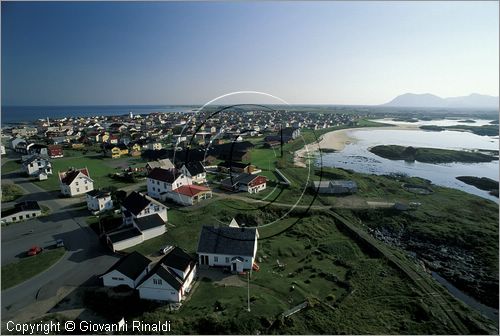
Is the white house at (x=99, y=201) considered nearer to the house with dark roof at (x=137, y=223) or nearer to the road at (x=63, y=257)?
the road at (x=63, y=257)

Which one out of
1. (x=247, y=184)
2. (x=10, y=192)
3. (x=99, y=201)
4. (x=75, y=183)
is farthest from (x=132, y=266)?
(x=10, y=192)

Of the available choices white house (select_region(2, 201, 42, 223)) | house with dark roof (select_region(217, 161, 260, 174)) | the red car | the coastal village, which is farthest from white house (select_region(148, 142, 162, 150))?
the red car

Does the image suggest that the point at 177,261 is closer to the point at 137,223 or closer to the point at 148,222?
the point at 148,222

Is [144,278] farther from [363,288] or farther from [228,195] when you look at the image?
[228,195]

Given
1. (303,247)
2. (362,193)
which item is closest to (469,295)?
(303,247)

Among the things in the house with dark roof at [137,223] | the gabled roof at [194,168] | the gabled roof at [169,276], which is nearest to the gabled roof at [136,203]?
the house with dark roof at [137,223]

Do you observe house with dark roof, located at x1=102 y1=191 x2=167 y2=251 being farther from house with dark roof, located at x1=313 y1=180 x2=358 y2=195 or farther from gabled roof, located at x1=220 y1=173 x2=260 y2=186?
house with dark roof, located at x1=313 y1=180 x2=358 y2=195

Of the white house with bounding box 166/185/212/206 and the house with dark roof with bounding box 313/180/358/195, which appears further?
the house with dark roof with bounding box 313/180/358/195
